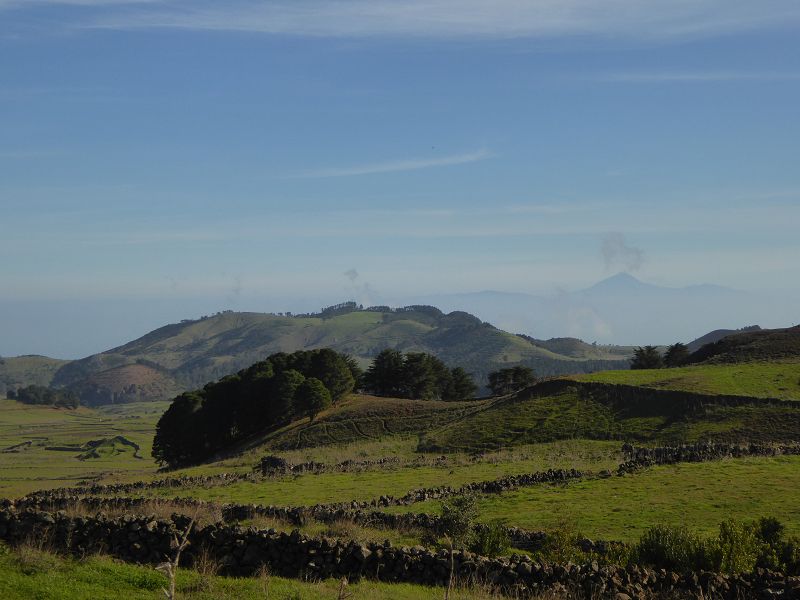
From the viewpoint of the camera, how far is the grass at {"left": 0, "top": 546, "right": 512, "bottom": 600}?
14.2 m

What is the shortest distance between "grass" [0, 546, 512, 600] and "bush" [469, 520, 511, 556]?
5.00m

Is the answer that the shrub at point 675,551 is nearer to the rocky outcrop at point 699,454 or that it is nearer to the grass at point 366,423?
the rocky outcrop at point 699,454

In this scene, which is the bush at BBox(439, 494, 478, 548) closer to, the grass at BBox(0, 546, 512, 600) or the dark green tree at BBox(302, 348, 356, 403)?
the grass at BBox(0, 546, 512, 600)

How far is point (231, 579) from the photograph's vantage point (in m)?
15.9

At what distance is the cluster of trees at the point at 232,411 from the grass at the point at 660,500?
151ft

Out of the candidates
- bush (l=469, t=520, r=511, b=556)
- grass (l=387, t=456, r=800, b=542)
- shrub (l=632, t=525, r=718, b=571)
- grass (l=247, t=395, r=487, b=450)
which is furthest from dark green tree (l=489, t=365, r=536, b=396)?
shrub (l=632, t=525, r=718, b=571)

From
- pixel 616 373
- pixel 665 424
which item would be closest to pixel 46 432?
pixel 616 373

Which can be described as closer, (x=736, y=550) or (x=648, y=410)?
(x=736, y=550)

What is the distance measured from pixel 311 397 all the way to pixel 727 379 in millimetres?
36794

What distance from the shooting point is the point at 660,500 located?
1218 inches

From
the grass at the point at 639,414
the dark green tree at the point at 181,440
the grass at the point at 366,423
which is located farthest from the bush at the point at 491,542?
the dark green tree at the point at 181,440

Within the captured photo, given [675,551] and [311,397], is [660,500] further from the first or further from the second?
[311,397]

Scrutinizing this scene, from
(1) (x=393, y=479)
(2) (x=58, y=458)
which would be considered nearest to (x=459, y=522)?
(1) (x=393, y=479)

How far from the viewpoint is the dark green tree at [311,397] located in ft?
254
